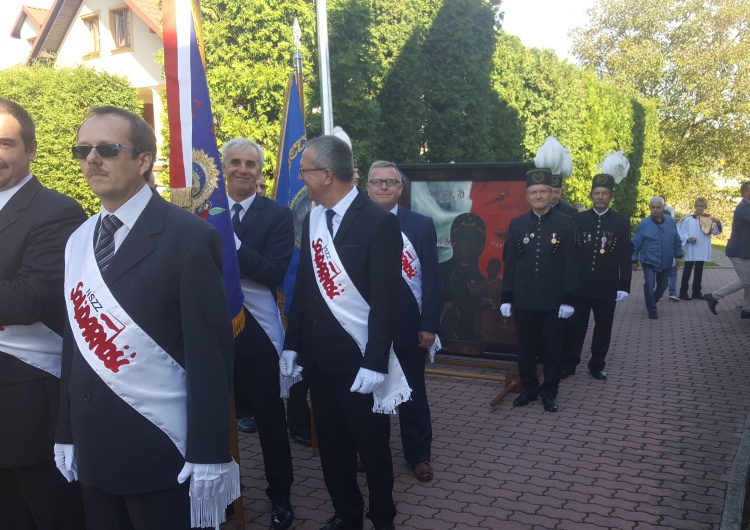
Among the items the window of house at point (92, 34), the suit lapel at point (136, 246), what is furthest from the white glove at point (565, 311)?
the window of house at point (92, 34)

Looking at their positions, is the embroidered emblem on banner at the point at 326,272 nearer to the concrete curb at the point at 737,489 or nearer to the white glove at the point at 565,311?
the concrete curb at the point at 737,489

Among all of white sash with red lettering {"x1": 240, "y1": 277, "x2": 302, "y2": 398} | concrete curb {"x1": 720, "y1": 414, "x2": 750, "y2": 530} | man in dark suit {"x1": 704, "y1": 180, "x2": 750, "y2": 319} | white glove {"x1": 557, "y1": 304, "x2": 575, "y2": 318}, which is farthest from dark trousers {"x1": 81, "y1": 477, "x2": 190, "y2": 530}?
man in dark suit {"x1": 704, "y1": 180, "x2": 750, "y2": 319}

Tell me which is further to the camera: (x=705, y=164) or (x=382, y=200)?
(x=705, y=164)

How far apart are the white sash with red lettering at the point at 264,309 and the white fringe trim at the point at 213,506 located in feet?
5.59

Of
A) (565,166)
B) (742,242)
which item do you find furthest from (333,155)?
(742,242)

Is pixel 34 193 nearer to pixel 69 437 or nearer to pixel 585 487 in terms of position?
pixel 69 437

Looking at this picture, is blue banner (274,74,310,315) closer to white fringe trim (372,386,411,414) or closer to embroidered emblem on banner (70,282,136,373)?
white fringe trim (372,386,411,414)

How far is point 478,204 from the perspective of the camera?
24.4 feet

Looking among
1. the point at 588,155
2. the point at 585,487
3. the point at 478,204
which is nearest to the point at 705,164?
the point at 588,155

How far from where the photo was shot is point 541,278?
6402 millimetres

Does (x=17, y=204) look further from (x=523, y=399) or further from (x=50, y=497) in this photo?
(x=523, y=399)

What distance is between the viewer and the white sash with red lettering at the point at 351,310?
3.69m

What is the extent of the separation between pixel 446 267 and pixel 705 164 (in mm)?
28192

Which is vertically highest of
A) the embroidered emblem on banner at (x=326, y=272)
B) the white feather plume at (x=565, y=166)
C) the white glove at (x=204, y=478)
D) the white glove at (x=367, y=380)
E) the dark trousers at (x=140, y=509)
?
the white feather plume at (x=565, y=166)
